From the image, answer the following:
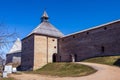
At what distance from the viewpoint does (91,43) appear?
99.2 ft

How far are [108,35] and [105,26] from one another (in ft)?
4.65

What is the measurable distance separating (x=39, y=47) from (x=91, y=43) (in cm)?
890

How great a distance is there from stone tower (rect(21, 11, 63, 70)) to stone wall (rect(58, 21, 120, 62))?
164cm

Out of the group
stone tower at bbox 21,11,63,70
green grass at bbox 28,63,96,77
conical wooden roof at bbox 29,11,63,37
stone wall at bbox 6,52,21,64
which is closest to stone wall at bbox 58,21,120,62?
stone tower at bbox 21,11,63,70

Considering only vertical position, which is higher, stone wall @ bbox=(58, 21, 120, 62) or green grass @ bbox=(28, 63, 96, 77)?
stone wall @ bbox=(58, 21, 120, 62)

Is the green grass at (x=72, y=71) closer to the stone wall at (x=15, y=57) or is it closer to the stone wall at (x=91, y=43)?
the stone wall at (x=91, y=43)

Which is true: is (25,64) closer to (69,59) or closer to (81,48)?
(69,59)

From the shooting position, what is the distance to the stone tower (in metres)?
33.9

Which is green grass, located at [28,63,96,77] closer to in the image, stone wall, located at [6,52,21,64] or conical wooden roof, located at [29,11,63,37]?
conical wooden roof, located at [29,11,63,37]

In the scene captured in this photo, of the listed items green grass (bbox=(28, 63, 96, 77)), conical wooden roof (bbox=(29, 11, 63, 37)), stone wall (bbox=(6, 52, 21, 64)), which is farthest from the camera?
stone wall (bbox=(6, 52, 21, 64))

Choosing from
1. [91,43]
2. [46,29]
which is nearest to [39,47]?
[46,29]

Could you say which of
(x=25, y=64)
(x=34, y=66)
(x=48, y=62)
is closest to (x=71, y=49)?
(x=48, y=62)

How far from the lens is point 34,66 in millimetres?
33344

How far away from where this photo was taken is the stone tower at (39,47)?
1334 inches
